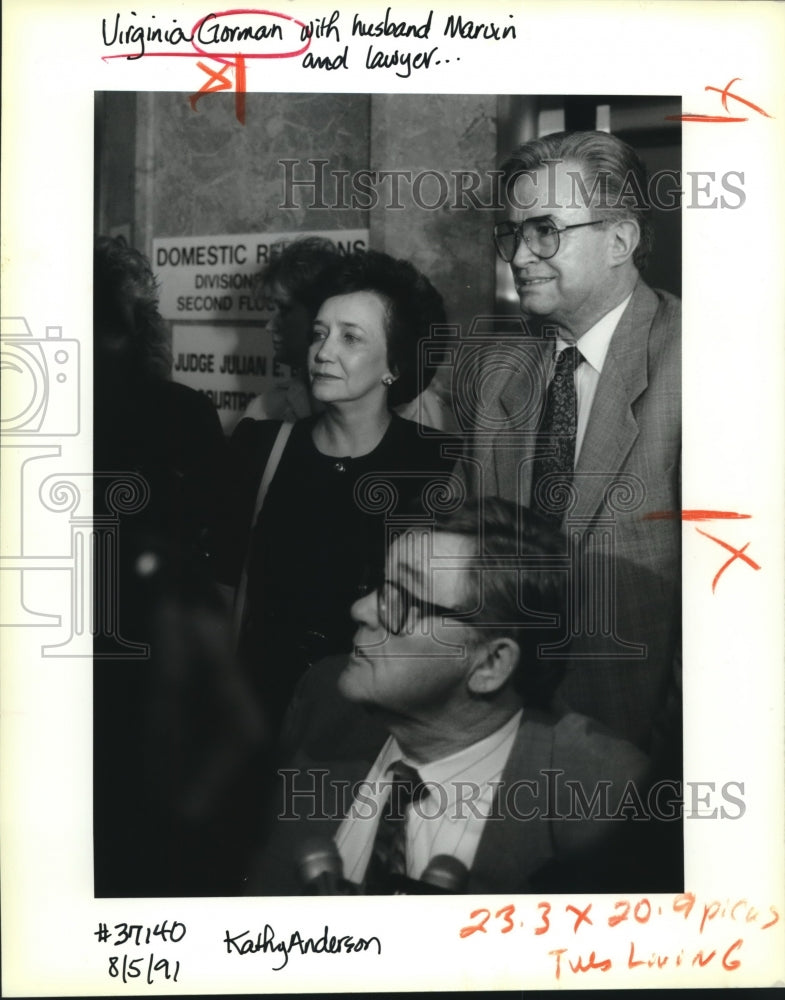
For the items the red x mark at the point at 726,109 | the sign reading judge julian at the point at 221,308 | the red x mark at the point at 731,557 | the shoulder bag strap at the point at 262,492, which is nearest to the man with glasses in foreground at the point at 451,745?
the shoulder bag strap at the point at 262,492

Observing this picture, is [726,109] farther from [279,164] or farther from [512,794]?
[512,794]

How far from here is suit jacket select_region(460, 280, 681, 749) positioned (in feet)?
6.79

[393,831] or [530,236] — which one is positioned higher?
[530,236]

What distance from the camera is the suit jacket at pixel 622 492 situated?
6.79ft

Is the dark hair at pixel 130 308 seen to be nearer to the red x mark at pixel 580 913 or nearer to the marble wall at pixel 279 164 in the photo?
the marble wall at pixel 279 164

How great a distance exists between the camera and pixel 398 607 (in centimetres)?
206

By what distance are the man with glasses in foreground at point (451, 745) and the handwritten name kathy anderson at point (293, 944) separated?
74 millimetres

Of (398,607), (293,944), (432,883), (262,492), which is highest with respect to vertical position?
(262,492)

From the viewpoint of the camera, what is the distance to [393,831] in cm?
208

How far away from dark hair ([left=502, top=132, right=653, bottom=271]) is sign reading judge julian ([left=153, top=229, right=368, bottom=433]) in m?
0.30

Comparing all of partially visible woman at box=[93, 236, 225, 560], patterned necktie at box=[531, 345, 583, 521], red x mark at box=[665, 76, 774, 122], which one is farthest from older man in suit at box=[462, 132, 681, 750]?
partially visible woman at box=[93, 236, 225, 560]

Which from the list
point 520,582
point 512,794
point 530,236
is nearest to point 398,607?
point 520,582

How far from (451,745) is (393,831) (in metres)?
0.17

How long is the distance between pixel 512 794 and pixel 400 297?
831 mm
